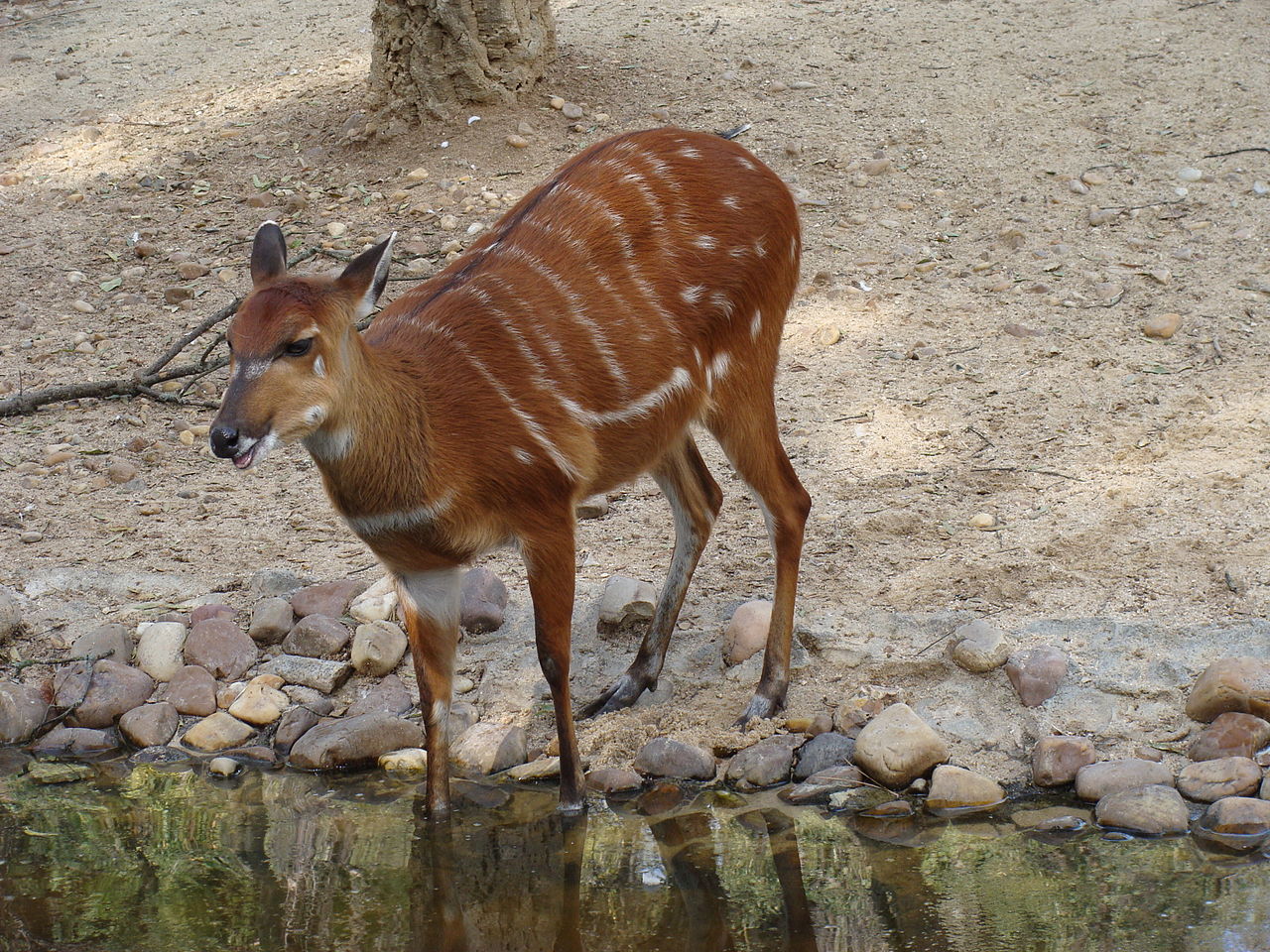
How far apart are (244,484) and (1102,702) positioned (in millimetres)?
3655

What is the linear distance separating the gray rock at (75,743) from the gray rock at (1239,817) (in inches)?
134

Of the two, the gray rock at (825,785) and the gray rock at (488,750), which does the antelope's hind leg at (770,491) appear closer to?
the gray rock at (825,785)

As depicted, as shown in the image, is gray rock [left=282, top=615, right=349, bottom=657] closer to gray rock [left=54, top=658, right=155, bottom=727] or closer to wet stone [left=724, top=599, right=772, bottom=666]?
gray rock [left=54, top=658, right=155, bottom=727]

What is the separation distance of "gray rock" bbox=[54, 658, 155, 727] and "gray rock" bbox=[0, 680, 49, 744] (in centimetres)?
7

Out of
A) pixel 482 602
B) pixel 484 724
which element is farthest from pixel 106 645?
pixel 484 724

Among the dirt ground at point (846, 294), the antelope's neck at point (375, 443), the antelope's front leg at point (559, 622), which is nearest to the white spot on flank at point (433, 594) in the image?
the antelope's front leg at point (559, 622)

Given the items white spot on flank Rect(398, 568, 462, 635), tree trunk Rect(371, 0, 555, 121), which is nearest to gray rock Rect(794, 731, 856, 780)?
white spot on flank Rect(398, 568, 462, 635)

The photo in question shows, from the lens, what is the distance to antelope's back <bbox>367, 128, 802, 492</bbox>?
4.18 m

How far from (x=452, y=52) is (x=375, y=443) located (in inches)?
194

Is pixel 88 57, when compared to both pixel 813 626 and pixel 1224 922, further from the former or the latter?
pixel 1224 922

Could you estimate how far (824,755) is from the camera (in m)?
4.30

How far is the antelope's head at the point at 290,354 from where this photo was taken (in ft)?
11.3

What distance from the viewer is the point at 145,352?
7090 millimetres

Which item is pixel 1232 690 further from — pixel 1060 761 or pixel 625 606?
pixel 625 606
